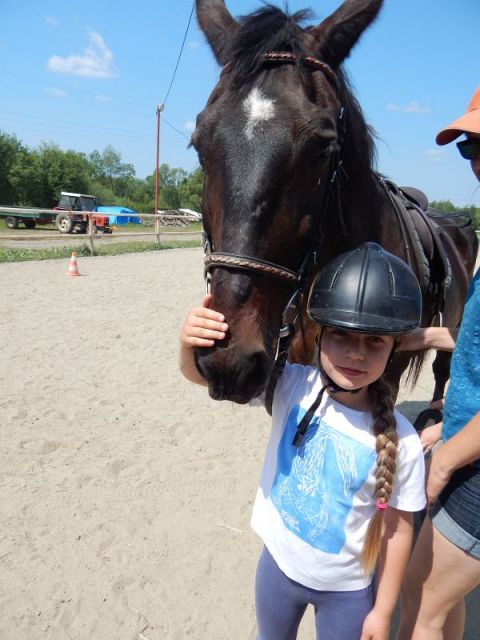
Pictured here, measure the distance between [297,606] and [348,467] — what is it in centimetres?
56

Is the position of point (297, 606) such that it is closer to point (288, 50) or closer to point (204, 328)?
point (204, 328)

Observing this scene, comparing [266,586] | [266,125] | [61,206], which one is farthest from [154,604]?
[61,206]

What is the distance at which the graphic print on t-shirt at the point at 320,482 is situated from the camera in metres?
1.37

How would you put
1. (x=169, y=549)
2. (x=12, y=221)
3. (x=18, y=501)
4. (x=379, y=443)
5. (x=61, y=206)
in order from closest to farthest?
(x=379, y=443), (x=169, y=549), (x=18, y=501), (x=12, y=221), (x=61, y=206)

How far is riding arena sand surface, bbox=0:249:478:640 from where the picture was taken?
2.25 meters

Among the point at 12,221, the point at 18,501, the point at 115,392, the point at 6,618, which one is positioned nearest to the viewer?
the point at 6,618

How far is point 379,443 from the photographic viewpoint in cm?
132

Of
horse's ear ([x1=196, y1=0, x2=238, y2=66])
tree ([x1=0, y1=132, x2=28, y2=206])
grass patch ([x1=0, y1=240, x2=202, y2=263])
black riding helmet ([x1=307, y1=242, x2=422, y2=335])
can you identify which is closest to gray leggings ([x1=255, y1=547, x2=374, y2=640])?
black riding helmet ([x1=307, y1=242, x2=422, y2=335])

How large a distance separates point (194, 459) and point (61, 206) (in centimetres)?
2976

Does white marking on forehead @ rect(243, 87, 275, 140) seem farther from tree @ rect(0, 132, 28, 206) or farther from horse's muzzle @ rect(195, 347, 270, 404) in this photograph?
tree @ rect(0, 132, 28, 206)

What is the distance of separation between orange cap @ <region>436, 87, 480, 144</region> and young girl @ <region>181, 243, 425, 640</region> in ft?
1.40

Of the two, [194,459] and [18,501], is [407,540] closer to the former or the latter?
[194,459]

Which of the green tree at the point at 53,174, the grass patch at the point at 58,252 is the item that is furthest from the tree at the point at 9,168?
the grass patch at the point at 58,252

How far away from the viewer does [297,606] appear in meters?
1.50
